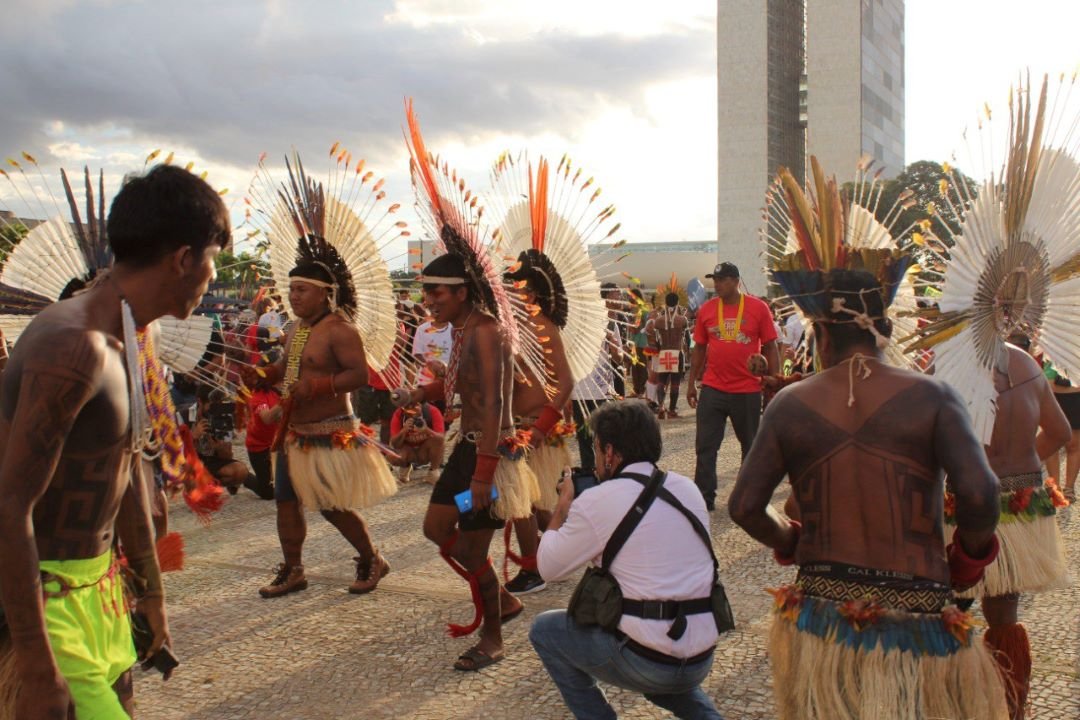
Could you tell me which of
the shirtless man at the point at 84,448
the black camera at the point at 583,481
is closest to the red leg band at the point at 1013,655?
the black camera at the point at 583,481

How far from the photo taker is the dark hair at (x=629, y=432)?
10.6 feet

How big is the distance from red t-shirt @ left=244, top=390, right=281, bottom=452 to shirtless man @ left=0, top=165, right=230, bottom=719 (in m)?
5.47

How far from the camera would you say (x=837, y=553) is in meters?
2.70

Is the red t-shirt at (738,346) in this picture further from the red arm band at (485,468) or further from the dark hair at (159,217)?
the dark hair at (159,217)

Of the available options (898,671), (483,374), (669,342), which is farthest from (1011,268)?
(669,342)

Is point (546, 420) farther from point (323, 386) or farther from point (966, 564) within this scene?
point (966, 564)

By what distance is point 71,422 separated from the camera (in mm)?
2041

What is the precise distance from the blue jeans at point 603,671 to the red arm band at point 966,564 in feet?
2.67

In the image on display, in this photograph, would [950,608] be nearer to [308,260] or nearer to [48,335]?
[48,335]

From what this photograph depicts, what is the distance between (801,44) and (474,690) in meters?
82.3

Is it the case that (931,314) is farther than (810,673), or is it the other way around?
(931,314)

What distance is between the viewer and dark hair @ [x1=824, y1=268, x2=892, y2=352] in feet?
9.00

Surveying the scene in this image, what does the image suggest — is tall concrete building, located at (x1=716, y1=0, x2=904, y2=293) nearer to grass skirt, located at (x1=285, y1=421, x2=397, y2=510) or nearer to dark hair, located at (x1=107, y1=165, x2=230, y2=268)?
grass skirt, located at (x1=285, y1=421, x2=397, y2=510)

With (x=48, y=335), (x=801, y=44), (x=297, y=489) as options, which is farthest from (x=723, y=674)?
(x=801, y=44)
